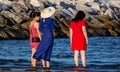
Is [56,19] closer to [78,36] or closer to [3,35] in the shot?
[3,35]

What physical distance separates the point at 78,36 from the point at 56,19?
128 ft

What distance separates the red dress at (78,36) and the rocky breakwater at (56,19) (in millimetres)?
30509

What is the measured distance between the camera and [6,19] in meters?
51.9

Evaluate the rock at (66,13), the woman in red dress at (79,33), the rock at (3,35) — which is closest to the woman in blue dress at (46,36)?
the woman in red dress at (79,33)

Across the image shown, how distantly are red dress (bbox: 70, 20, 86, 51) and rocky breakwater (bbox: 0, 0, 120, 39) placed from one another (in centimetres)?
3051

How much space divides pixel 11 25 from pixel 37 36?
3431cm

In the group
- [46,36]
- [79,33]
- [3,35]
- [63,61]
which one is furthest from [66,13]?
[46,36]

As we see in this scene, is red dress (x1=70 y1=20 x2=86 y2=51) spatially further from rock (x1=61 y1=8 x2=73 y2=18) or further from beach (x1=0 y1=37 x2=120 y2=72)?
rock (x1=61 y1=8 x2=73 y2=18)

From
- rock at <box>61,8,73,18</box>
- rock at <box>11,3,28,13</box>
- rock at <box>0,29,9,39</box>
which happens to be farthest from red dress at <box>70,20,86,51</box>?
rock at <box>61,8,73,18</box>

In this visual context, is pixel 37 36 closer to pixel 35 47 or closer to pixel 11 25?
pixel 35 47

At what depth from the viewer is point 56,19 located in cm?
5556

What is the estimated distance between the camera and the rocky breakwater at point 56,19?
49.1m

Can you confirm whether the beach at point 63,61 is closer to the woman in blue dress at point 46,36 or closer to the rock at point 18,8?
the woman in blue dress at point 46,36

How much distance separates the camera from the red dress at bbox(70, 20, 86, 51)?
16.7 m
